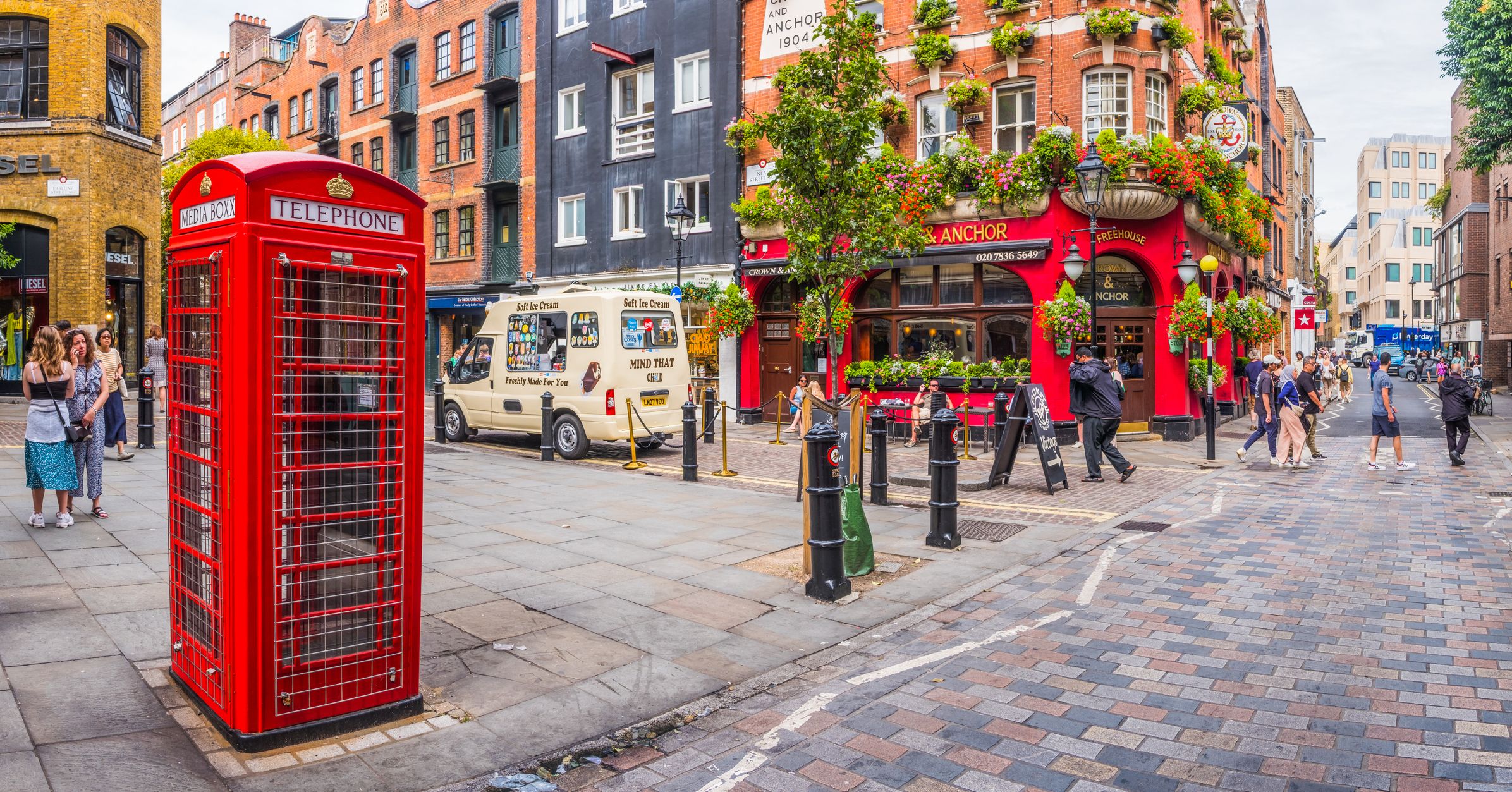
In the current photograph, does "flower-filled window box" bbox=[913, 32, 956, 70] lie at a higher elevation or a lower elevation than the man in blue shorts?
higher

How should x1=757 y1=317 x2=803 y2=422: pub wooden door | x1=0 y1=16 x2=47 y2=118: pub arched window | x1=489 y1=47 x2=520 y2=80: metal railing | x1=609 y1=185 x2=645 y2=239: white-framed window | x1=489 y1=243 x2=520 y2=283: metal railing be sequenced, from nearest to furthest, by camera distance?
x1=0 y1=16 x2=47 y2=118: pub arched window → x1=757 y1=317 x2=803 y2=422: pub wooden door → x1=609 y1=185 x2=645 y2=239: white-framed window → x1=489 y1=47 x2=520 y2=80: metal railing → x1=489 y1=243 x2=520 y2=283: metal railing

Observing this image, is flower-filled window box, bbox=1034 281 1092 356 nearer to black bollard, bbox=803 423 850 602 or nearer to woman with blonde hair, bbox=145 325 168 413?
black bollard, bbox=803 423 850 602

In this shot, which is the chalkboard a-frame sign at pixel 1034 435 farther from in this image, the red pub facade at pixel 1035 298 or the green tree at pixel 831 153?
the red pub facade at pixel 1035 298

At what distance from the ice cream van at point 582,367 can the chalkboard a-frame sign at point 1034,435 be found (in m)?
5.45

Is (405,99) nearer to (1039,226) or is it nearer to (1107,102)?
(1039,226)

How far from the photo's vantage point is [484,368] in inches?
657

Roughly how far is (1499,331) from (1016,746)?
56092 millimetres

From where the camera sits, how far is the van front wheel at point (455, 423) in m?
17.4

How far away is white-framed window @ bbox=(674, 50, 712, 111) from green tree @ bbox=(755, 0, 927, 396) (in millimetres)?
13245

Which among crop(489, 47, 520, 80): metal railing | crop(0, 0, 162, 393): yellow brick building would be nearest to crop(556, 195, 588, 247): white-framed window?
crop(489, 47, 520, 80): metal railing

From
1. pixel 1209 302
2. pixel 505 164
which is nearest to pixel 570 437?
pixel 1209 302

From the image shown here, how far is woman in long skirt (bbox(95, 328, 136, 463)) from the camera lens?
40.9ft

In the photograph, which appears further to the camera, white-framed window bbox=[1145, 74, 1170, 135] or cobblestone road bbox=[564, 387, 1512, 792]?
white-framed window bbox=[1145, 74, 1170, 135]

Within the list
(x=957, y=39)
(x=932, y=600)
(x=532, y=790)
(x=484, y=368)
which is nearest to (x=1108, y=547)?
(x=932, y=600)
